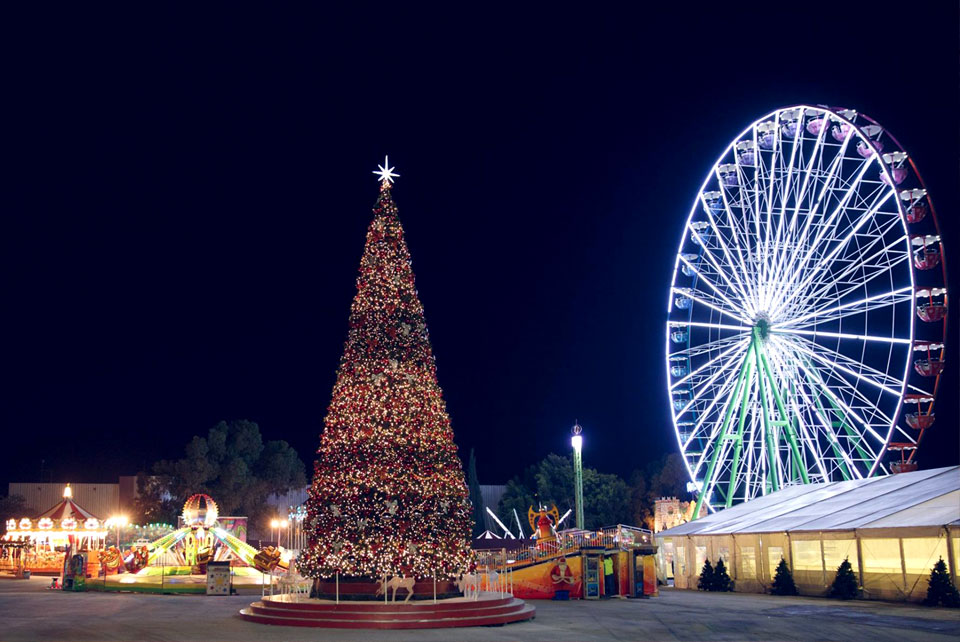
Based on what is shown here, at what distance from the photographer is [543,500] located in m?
72.1

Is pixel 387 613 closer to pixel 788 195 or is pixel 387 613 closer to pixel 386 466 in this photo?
pixel 386 466

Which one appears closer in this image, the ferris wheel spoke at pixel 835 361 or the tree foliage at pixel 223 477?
the ferris wheel spoke at pixel 835 361

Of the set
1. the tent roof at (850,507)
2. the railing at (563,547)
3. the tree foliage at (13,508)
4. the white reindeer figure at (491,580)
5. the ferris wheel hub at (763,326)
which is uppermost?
the ferris wheel hub at (763,326)

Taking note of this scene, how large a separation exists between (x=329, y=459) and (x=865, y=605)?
498 inches

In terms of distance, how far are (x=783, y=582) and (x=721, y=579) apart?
3294 millimetres

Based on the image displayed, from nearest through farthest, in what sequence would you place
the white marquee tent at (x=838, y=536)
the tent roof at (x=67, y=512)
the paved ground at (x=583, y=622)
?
the paved ground at (x=583, y=622), the white marquee tent at (x=838, y=536), the tent roof at (x=67, y=512)

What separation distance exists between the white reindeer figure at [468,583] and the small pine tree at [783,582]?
10161mm

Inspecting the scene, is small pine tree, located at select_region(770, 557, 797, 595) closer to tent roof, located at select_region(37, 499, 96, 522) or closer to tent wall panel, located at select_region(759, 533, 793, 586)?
tent wall panel, located at select_region(759, 533, 793, 586)

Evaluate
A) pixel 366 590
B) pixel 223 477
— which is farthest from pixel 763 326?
pixel 223 477

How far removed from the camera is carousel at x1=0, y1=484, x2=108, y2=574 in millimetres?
46125

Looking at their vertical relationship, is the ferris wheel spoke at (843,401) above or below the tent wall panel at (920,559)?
above

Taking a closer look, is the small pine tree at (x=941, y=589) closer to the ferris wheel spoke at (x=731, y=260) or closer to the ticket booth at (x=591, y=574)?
the ticket booth at (x=591, y=574)

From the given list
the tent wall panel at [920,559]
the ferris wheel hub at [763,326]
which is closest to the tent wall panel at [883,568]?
the tent wall panel at [920,559]

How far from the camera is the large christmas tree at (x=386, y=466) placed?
691 inches
